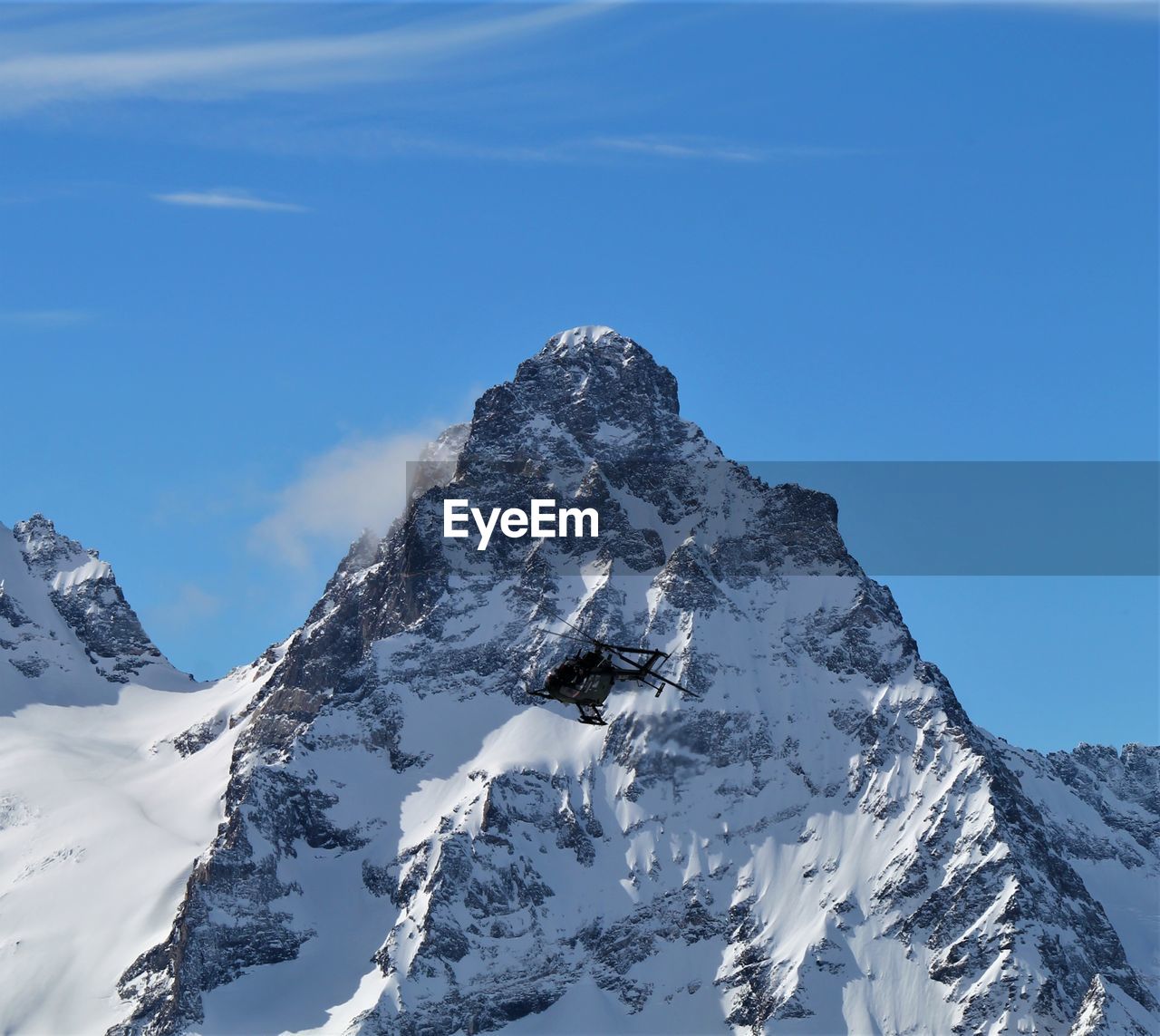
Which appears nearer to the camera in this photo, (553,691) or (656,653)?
(656,653)

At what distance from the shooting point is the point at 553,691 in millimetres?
102938

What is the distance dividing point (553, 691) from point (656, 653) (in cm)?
959

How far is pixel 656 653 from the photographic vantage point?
94.6 m
